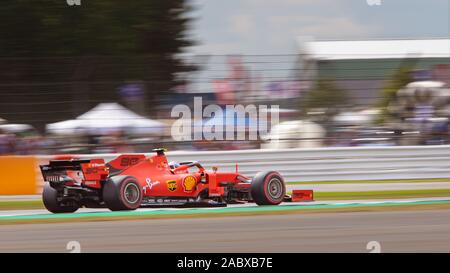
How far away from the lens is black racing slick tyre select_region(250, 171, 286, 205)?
9.67 m

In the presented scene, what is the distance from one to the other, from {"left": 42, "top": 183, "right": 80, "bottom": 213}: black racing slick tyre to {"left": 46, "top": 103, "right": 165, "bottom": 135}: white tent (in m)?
4.04

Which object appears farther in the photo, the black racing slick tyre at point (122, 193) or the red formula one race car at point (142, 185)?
the red formula one race car at point (142, 185)

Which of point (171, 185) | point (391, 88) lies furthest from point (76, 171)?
point (391, 88)

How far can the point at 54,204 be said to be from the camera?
31.5 feet

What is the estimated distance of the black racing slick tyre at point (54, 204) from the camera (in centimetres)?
955

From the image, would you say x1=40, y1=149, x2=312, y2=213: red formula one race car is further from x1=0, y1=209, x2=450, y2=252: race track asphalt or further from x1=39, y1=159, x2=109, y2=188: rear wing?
x1=0, y1=209, x2=450, y2=252: race track asphalt

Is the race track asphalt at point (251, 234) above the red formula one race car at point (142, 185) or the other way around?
the other way around

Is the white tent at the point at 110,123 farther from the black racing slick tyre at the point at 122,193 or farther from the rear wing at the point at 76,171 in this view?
the black racing slick tyre at the point at 122,193

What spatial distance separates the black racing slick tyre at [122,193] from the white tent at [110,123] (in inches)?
176

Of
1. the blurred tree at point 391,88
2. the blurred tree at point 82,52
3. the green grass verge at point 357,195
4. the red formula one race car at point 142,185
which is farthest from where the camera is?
the blurred tree at point 391,88

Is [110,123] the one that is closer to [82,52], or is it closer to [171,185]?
[171,185]

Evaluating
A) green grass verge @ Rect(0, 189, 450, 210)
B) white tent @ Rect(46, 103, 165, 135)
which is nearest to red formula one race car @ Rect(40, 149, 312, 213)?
green grass verge @ Rect(0, 189, 450, 210)

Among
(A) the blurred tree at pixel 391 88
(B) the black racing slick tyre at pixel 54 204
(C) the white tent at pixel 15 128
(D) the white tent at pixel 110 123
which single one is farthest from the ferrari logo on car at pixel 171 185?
(A) the blurred tree at pixel 391 88
